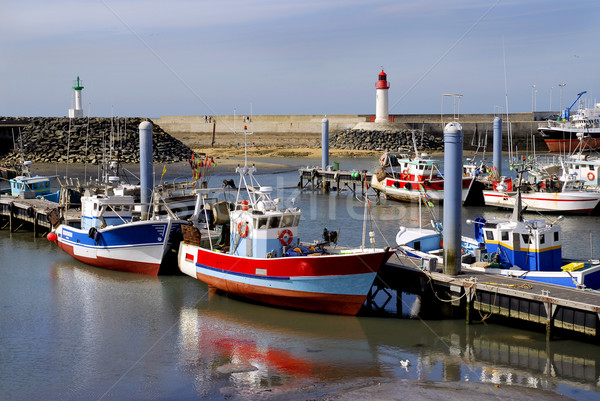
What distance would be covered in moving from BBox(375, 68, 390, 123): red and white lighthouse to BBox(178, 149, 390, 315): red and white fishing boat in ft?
235

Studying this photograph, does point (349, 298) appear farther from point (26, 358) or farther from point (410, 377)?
point (26, 358)

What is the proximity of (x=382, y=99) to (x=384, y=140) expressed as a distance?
6169 mm

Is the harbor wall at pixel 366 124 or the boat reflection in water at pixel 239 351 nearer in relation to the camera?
the boat reflection in water at pixel 239 351

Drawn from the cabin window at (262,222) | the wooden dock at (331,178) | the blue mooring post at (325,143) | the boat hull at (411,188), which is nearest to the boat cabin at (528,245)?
the cabin window at (262,222)

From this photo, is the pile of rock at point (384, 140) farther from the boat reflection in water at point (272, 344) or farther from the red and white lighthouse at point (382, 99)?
the boat reflection in water at point (272, 344)

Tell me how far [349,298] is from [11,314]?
1083cm

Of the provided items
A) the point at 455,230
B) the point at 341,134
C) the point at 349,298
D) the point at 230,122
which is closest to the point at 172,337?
the point at 349,298

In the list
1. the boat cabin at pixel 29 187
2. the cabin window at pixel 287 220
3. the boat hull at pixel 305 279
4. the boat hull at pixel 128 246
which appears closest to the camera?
the boat hull at pixel 305 279

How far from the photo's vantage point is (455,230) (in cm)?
2097

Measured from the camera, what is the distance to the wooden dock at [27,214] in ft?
118

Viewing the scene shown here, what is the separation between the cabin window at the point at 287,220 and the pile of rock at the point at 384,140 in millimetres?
68725

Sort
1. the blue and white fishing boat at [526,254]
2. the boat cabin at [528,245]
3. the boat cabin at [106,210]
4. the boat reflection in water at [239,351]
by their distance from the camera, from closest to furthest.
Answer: the boat reflection in water at [239,351] < the blue and white fishing boat at [526,254] < the boat cabin at [528,245] < the boat cabin at [106,210]

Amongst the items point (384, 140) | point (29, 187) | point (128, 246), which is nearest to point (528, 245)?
point (128, 246)

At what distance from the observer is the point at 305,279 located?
69.2ft
